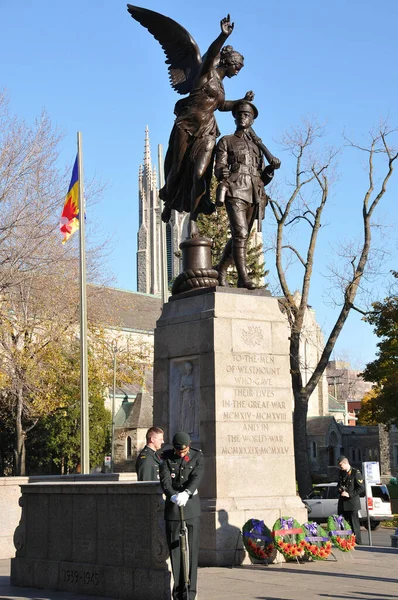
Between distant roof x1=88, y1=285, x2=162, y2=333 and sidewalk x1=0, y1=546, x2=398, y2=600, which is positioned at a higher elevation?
distant roof x1=88, y1=285, x2=162, y2=333

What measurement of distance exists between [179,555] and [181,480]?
72cm

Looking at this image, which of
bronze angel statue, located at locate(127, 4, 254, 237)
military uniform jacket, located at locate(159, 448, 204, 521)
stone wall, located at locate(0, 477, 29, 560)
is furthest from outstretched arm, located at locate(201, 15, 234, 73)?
stone wall, located at locate(0, 477, 29, 560)

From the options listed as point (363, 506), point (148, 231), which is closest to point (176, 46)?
point (363, 506)

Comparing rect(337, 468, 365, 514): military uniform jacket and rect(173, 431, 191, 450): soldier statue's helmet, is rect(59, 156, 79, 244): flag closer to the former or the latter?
rect(337, 468, 365, 514): military uniform jacket

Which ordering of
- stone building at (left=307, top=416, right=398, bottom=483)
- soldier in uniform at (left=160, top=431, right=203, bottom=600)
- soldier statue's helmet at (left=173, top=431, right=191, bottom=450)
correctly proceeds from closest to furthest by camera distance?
soldier in uniform at (left=160, top=431, right=203, bottom=600)
soldier statue's helmet at (left=173, top=431, right=191, bottom=450)
stone building at (left=307, top=416, right=398, bottom=483)

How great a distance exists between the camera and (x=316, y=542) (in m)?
11.6

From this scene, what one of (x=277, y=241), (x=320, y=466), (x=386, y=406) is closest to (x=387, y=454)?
(x=320, y=466)

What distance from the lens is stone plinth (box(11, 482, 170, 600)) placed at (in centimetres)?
918

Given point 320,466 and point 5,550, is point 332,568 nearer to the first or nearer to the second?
point 5,550

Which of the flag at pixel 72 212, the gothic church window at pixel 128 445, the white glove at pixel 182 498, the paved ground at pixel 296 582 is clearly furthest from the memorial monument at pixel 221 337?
the gothic church window at pixel 128 445

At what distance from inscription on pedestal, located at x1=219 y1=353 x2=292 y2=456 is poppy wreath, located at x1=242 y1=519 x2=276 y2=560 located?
1.06 metres

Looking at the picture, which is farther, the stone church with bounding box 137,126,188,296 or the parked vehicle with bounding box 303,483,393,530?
the stone church with bounding box 137,126,188,296

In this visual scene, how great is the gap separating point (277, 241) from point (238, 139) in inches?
727

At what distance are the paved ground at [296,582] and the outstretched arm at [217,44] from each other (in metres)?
7.43
